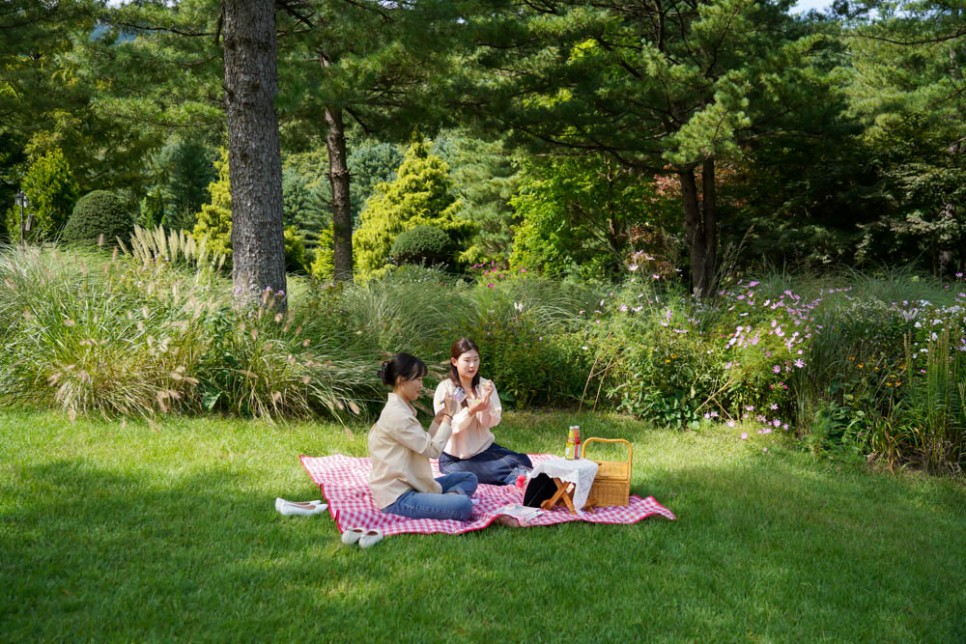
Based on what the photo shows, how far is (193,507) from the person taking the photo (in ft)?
14.1

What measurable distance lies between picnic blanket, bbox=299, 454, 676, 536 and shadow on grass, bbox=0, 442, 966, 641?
9 centimetres

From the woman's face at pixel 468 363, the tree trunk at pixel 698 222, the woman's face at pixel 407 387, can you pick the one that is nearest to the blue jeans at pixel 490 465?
the woman's face at pixel 468 363

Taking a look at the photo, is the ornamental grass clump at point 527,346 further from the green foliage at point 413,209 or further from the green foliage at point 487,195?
the green foliage at point 487,195

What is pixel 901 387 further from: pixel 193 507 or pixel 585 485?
pixel 193 507

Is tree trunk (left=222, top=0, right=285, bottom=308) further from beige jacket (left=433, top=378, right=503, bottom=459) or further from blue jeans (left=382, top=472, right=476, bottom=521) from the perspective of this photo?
blue jeans (left=382, top=472, right=476, bottom=521)

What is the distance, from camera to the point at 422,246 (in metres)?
19.0

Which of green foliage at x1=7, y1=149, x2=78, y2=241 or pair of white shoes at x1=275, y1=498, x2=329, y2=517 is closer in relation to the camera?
pair of white shoes at x1=275, y1=498, x2=329, y2=517

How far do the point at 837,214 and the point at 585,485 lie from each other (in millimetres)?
15173

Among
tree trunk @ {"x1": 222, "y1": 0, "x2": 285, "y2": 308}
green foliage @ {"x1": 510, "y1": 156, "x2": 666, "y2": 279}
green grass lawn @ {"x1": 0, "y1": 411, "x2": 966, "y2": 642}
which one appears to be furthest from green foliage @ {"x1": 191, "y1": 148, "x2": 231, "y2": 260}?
green grass lawn @ {"x1": 0, "y1": 411, "x2": 966, "y2": 642}

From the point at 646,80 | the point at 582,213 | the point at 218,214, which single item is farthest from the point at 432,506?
the point at 218,214

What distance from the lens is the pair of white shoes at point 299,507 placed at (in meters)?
4.28

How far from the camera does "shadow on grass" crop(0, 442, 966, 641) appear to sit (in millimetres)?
3061

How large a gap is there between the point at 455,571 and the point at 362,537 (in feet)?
1.83

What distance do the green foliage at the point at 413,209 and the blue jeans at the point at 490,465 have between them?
16550 mm
